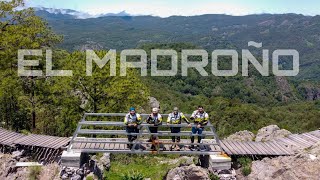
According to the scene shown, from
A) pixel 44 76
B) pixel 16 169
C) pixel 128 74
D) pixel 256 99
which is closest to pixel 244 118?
pixel 128 74

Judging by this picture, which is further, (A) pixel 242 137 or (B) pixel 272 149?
(A) pixel 242 137

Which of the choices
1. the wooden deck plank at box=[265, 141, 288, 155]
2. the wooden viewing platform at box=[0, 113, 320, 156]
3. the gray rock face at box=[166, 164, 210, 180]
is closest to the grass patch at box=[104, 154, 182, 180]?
the gray rock face at box=[166, 164, 210, 180]

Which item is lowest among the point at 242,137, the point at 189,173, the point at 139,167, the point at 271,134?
the point at 139,167

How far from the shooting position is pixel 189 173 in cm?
1398

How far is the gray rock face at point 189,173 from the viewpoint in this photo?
13578mm

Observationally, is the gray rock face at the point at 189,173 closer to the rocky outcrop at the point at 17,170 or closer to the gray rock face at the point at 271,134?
the rocky outcrop at the point at 17,170

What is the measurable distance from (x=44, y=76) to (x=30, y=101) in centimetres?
203

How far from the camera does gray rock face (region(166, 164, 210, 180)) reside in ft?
44.5

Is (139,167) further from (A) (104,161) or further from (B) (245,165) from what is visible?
(B) (245,165)

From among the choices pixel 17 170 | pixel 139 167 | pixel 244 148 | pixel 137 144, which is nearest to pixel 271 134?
pixel 244 148

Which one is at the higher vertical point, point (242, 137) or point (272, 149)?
point (272, 149)

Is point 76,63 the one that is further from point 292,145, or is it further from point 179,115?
point 292,145

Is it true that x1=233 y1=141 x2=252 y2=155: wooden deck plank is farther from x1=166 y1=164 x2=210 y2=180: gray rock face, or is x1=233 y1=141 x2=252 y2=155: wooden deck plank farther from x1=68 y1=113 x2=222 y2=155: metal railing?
x1=166 y1=164 x2=210 y2=180: gray rock face

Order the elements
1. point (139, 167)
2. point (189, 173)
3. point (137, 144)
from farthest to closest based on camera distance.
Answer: point (139, 167)
point (137, 144)
point (189, 173)
